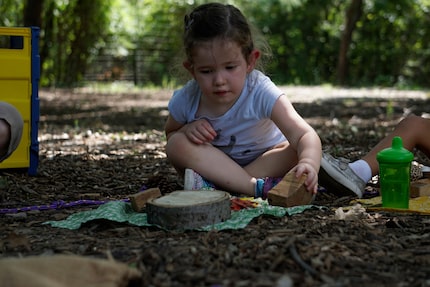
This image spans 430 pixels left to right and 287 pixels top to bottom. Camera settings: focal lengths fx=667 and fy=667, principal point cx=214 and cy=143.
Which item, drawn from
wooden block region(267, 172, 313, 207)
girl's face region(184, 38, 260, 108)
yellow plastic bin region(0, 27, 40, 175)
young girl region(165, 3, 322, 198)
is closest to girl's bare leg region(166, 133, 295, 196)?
young girl region(165, 3, 322, 198)

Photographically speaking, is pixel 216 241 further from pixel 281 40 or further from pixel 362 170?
pixel 281 40

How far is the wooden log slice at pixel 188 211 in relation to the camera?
2.38 meters

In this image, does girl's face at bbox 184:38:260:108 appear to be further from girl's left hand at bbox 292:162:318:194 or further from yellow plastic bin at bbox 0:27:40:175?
yellow plastic bin at bbox 0:27:40:175

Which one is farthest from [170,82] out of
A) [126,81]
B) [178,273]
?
[178,273]

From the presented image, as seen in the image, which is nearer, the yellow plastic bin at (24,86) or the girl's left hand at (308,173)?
the girl's left hand at (308,173)

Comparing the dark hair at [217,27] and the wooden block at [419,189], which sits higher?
the dark hair at [217,27]

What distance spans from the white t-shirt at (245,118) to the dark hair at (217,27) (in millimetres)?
188

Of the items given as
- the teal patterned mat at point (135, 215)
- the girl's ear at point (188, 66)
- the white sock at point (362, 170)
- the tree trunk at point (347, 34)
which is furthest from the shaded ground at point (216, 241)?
the tree trunk at point (347, 34)

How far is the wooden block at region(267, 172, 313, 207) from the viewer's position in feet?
8.84

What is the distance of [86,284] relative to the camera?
1.65 meters

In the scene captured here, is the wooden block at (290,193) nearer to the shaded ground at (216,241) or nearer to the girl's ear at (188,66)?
the shaded ground at (216,241)

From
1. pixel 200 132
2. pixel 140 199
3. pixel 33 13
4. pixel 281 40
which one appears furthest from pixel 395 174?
pixel 281 40

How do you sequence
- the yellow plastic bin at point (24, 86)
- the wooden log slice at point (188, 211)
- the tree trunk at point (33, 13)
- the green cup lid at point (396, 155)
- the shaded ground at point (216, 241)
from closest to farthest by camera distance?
the shaded ground at point (216, 241), the wooden log slice at point (188, 211), the green cup lid at point (396, 155), the yellow plastic bin at point (24, 86), the tree trunk at point (33, 13)

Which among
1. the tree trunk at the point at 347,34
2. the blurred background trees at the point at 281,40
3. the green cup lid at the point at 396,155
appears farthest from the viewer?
the tree trunk at the point at 347,34
